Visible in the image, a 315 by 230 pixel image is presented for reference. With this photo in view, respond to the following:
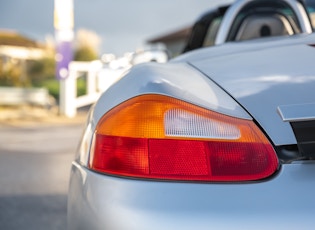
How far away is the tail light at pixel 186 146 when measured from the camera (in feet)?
5.22

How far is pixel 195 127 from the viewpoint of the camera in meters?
1.63

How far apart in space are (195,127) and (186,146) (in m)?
0.06

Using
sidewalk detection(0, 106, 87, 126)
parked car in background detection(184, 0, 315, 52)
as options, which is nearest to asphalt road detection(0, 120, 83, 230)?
parked car in background detection(184, 0, 315, 52)

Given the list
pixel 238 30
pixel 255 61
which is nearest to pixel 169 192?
pixel 255 61

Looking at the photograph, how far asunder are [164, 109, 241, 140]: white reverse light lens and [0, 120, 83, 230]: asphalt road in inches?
101

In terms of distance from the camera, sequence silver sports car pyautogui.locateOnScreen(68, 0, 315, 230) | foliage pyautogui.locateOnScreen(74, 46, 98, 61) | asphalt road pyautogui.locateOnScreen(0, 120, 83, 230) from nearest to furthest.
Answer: silver sports car pyautogui.locateOnScreen(68, 0, 315, 230) → asphalt road pyautogui.locateOnScreen(0, 120, 83, 230) → foliage pyautogui.locateOnScreen(74, 46, 98, 61)

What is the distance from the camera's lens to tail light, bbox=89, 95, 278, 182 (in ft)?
5.22

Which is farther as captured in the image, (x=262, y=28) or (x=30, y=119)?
(x=30, y=119)

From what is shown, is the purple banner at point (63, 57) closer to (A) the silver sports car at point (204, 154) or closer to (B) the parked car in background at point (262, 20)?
(B) the parked car in background at point (262, 20)

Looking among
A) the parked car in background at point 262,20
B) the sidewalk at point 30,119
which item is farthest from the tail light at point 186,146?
the sidewalk at point 30,119

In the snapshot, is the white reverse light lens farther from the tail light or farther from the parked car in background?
the parked car in background

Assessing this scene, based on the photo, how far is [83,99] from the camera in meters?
18.7

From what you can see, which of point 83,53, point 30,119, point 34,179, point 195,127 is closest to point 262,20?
point 195,127

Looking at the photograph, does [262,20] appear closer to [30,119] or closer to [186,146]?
[186,146]
